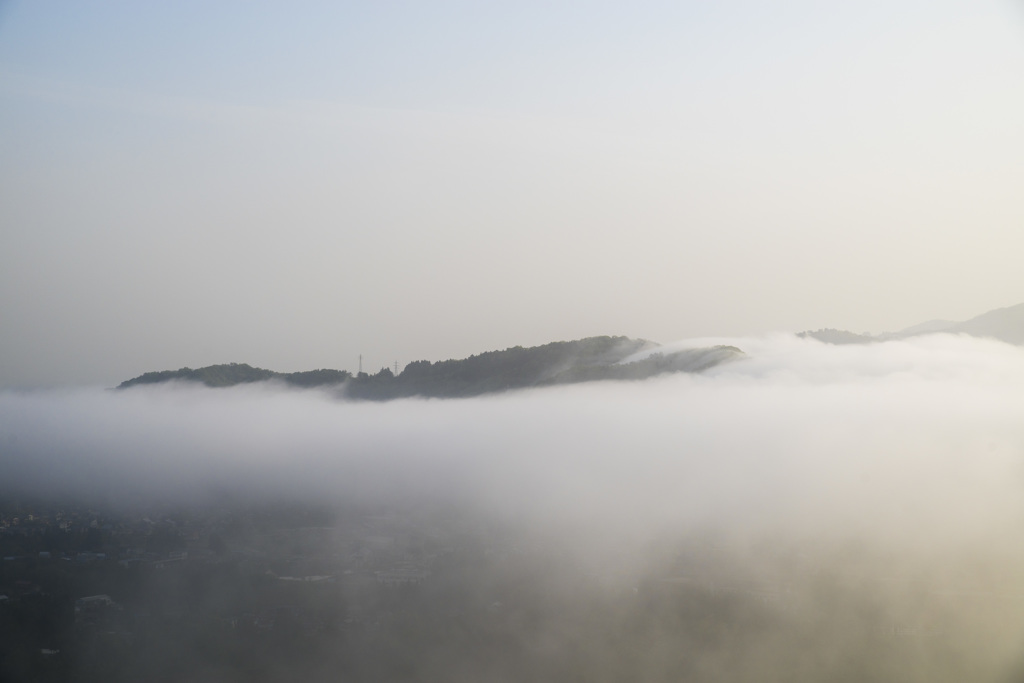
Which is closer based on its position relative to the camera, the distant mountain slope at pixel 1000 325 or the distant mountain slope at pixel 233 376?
the distant mountain slope at pixel 1000 325

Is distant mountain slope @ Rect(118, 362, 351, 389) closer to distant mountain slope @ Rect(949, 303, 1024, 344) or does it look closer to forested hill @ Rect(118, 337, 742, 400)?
forested hill @ Rect(118, 337, 742, 400)

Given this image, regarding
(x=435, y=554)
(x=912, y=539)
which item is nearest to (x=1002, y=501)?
(x=912, y=539)

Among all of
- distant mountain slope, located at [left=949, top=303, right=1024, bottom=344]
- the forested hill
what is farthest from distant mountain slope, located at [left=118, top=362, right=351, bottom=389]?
distant mountain slope, located at [left=949, top=303, right=1024, bottom=344]

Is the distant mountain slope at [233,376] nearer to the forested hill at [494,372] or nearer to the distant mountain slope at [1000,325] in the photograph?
the forested hill at [494,372]

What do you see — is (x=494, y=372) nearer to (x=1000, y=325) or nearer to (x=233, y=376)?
(x=233, y=376)

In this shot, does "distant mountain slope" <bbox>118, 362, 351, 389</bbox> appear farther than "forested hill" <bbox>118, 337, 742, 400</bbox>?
Yes

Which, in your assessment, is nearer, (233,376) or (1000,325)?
(1000,325)

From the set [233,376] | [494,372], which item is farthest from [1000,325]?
[233,376]

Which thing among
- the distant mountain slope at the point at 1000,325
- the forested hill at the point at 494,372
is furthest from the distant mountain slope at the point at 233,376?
the distant mountain slope at the point at 1000,325
